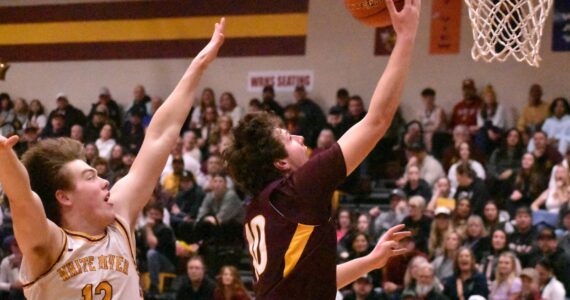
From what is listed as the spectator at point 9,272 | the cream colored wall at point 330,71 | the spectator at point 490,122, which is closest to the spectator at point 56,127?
the cream colored wall at point 330,71

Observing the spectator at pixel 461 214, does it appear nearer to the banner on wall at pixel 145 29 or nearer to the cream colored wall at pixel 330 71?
the cream colored wall at pixel 330 71

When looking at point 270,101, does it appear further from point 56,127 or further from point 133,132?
point 56,127

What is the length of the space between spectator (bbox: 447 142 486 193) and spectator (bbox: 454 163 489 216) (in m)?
0.20

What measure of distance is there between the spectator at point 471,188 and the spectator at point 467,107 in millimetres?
2276

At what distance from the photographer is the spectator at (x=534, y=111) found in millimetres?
13695

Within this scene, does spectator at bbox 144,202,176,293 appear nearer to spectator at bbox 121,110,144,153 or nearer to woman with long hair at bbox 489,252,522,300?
spectator at bbox 121,110,144,153

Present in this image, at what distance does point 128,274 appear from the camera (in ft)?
10.8

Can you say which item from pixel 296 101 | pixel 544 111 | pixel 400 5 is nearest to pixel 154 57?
pixel 296 101

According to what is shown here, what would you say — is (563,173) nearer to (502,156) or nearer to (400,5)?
(502,156)

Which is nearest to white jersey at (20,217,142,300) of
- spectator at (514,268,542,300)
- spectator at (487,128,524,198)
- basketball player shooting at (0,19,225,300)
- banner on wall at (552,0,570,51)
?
basketball player shooting at (0,19,225,300)

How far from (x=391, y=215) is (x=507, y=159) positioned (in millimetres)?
2029

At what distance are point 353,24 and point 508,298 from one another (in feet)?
25.4

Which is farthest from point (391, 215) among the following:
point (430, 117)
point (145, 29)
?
point (145, 29)

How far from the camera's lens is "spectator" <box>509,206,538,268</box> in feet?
33.8
